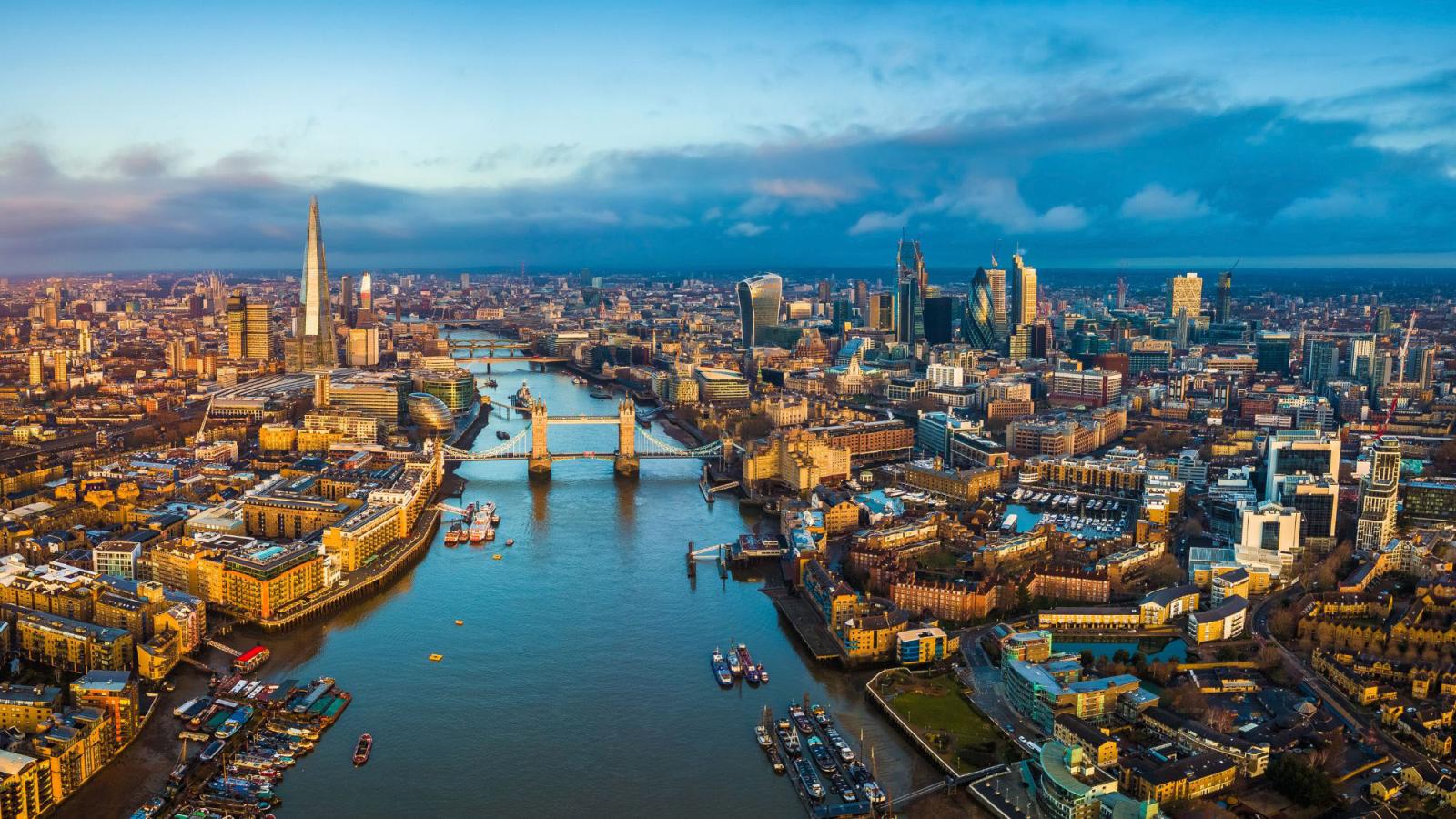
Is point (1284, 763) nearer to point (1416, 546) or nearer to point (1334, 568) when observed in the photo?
point (1334, 568)

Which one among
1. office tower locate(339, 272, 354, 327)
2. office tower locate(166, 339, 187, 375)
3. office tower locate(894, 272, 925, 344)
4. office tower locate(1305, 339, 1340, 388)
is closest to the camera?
office tower locate(1305, 339, 1340, 388)

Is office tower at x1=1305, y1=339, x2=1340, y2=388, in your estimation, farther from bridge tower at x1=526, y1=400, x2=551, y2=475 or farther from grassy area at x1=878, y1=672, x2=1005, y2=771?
grassy area at x1=878, y1=672, x2=1005, y2=771

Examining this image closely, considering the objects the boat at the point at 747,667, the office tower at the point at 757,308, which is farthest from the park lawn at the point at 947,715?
the office tower at the point at 757,308

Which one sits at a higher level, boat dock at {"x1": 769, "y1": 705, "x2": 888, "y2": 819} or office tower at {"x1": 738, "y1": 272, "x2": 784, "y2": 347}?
office tower at {"x1": 738, "y1": 272, "x2": 784, "y2": 347}

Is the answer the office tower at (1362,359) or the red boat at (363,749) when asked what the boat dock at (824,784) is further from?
the office tower at (1362,359)

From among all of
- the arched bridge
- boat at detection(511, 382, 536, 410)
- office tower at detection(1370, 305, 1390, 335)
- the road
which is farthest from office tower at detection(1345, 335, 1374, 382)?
boat at detection(511, 382, 536, 410)

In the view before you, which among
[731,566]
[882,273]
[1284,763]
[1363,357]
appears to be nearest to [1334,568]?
[1284,763]
